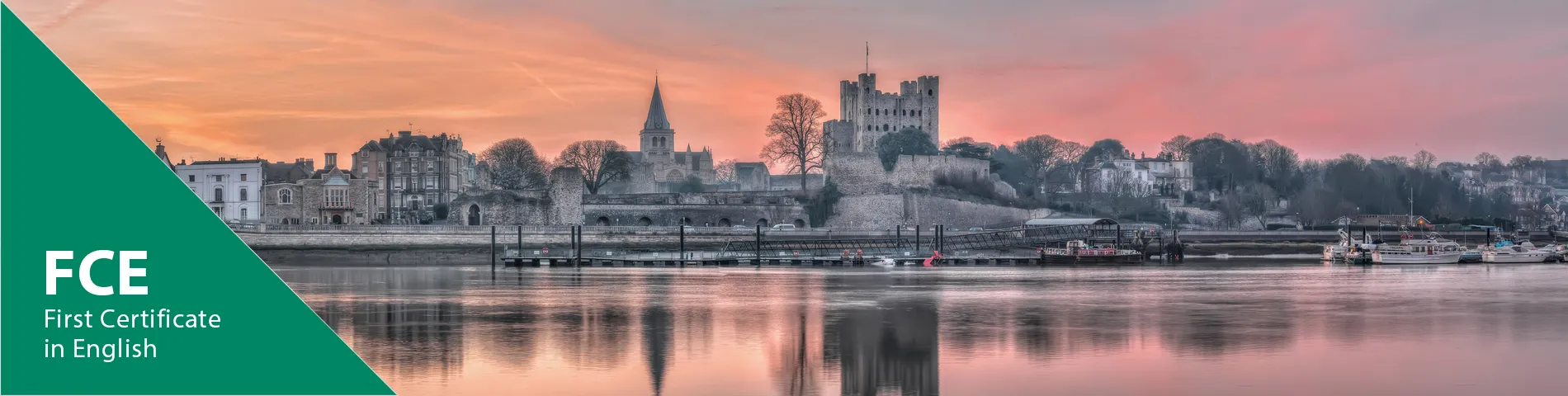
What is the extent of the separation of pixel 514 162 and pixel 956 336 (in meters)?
64.3

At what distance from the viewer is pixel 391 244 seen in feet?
185

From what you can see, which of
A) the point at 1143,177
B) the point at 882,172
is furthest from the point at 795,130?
the point at 1143,177

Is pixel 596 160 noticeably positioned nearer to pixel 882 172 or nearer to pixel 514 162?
pixel 514 162

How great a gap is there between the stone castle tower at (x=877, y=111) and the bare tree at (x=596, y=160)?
60.6ft

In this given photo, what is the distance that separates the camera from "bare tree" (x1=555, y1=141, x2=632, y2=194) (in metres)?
81.8

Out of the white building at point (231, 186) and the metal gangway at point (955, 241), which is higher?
the white building at point (231, 186)

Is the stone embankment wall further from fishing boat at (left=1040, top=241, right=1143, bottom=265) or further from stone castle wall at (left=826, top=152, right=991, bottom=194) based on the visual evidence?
fishing boat at (left=1040, top=241, right=1143, bottom=265)

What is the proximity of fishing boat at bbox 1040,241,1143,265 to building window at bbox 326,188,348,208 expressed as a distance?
101 ft

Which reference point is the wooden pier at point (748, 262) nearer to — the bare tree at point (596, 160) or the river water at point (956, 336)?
the river water at point (956, 336)

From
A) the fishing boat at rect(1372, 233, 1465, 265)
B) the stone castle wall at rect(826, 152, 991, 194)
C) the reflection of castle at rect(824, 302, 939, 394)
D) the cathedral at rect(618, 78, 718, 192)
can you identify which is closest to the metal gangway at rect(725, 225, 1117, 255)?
the stone castle wall at rect(826, 152, 991, 194)

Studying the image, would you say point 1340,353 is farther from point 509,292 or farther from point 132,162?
point 509,292

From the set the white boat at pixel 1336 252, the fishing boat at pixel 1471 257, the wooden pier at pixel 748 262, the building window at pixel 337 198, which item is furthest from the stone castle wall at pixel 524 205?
the fishing boat at pixel 1471 257

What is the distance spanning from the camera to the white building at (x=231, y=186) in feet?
206

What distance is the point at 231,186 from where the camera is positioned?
2484 inches
